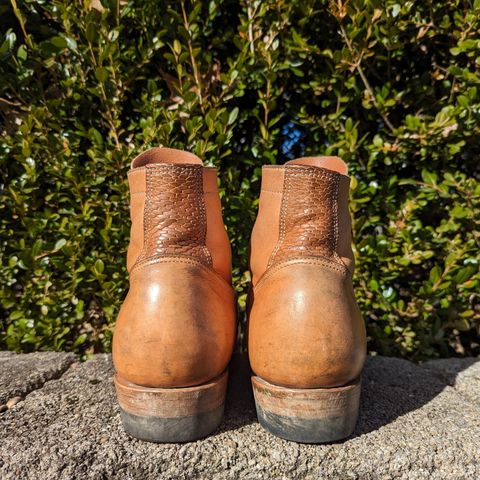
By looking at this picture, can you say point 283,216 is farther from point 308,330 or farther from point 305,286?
point 308,330

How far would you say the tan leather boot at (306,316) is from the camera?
101cm

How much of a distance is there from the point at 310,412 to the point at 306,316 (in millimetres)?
221

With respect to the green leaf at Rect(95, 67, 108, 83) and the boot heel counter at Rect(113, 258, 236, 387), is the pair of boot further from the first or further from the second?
the green leaf at Rect(95, 67, 108, 83)

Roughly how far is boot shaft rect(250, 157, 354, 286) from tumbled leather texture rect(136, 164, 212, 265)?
204mm

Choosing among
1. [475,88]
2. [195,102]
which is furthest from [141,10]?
[475,88]

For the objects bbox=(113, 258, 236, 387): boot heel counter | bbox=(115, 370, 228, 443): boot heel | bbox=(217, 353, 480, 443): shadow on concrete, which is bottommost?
bbox=(217, 353, 480, 443): shadow on concrete

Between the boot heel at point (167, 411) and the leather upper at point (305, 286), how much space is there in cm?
16

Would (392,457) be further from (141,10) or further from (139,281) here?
(141,10)

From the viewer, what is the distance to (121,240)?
69.3 inches

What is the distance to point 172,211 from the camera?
3.58ft

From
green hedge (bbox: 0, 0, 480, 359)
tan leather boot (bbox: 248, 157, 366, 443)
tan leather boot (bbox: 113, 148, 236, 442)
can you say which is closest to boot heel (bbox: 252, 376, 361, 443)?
tan leather boot (bbox: 248, 157, 366, 443)

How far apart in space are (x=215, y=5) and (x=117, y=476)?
5.25 feet

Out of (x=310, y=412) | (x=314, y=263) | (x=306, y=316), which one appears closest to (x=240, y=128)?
(x=314, y=263)

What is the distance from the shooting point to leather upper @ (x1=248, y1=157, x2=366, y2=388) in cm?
101
